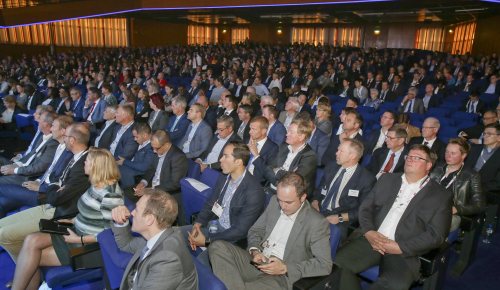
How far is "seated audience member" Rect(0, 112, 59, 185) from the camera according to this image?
147 inches

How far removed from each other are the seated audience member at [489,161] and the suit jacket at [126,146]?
3.64 m

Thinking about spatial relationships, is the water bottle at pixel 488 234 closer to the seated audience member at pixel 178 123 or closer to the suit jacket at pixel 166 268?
the suit jacket at pixel 166 268

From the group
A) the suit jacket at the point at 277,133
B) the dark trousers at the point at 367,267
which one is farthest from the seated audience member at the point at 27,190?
the dark trousers at the point at 367,267

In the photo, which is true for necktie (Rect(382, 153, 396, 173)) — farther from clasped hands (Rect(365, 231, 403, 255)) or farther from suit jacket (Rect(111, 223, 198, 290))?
suit jacket (Rect(111, 223, 198, 290))

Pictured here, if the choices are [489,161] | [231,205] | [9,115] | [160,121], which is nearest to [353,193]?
[231,205]

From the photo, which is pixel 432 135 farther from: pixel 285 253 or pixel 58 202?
pixel 58 202

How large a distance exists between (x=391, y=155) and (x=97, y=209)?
287 centimetres

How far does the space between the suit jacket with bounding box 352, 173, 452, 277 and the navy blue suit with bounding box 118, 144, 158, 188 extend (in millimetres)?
2246

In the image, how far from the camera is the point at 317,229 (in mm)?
2182

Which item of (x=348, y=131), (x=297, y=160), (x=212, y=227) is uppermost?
(x=348, y=131)

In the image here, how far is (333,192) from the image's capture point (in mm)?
3084

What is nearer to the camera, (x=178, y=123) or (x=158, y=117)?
(x=178, y=123)

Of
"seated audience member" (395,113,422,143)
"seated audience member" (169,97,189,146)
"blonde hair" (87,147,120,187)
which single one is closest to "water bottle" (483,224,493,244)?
"seated audience member" (395,113,422,143)

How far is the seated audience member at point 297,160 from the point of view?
328 centimetres
